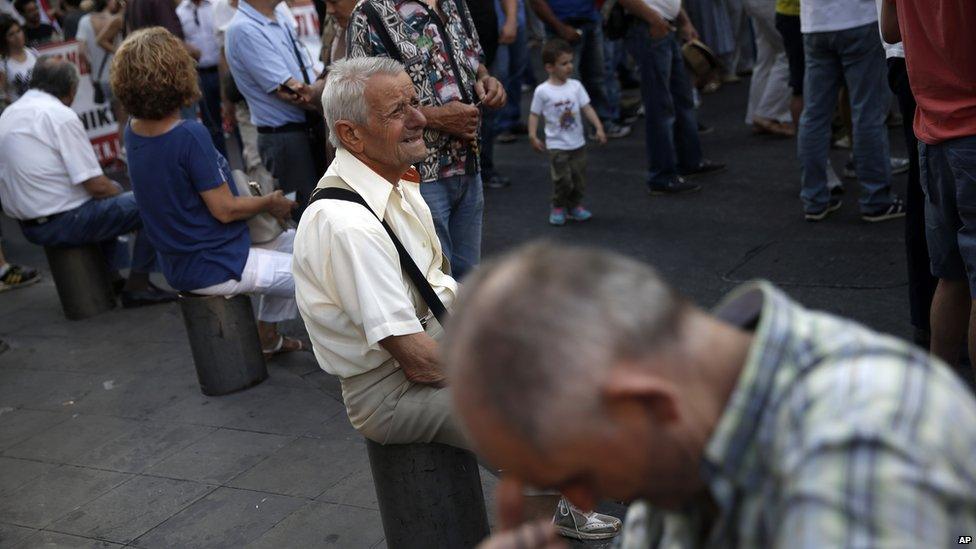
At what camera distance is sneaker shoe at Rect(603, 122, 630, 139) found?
9859 mm

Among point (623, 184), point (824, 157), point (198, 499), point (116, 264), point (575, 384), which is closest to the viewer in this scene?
point (575, 384)

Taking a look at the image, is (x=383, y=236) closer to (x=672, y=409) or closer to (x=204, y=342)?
(x=672, y=409)

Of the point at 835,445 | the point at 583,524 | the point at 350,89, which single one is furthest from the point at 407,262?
the point at 835,445

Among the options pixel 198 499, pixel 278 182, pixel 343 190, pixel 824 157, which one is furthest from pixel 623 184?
pixel 343 190

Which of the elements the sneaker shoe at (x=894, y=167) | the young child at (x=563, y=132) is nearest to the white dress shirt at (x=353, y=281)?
the young child at (x=563, y=132)

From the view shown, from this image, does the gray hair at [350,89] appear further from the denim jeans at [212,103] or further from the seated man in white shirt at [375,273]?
the denim jeans at [212,103]

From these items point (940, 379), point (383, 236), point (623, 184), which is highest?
point (940, 379)

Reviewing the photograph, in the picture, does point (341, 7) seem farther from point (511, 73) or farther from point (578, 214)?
point (511, 73)

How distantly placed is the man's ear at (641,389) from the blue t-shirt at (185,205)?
172 inches

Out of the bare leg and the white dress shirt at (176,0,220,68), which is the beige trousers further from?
the white dress shirt at (176,0,220,68)

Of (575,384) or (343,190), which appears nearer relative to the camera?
(575,384)

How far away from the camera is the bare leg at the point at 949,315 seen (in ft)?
13.3

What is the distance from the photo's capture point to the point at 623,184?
8250 millimetres

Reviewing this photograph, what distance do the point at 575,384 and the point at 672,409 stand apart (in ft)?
0.39
